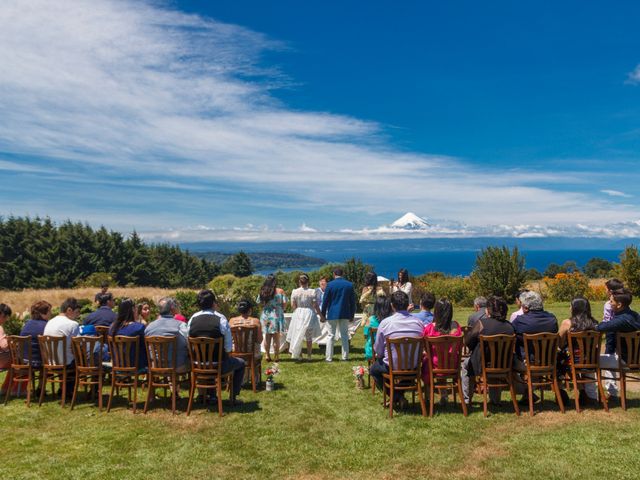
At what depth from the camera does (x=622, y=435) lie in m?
5.53

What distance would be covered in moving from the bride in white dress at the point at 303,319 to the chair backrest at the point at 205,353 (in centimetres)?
403

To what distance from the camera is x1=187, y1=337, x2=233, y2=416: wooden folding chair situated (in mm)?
6602

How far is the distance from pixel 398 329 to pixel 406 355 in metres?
0.39

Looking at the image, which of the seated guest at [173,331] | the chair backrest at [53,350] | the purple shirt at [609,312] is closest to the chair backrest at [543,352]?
the purple shirt at [609,312]

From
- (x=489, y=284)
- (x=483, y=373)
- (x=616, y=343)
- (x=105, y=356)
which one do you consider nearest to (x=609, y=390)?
(x=616, y=343)

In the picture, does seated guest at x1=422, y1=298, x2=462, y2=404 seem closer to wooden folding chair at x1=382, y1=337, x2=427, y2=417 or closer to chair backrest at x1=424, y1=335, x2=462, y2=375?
chair backrest at x1=424, y1=335, x2=462, y2=375

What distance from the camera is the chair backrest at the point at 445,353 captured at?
6340 millimetres

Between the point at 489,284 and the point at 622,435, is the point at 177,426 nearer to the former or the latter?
the point at 622,435

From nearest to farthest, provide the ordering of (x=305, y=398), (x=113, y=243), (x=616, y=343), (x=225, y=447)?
(x=225, y=447) → (x=616, y=343) → (x=305, y=398) → (x=113, y=243)

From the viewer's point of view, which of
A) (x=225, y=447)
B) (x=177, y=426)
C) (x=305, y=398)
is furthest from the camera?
(x=305, y=398)

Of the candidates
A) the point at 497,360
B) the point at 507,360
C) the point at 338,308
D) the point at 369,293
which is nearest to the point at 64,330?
the point at 338,308

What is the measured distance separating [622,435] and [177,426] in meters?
5.38

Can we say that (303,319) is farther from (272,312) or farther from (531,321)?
(531,321)

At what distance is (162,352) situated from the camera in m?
6.65
